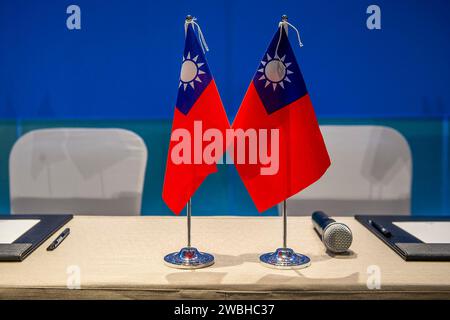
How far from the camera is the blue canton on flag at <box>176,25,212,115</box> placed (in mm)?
1402

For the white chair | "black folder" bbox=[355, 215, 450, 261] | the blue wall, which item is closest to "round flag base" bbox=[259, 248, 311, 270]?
"black folder" bbox=[355, 215, 450, 261]

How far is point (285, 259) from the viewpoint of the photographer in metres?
1.35

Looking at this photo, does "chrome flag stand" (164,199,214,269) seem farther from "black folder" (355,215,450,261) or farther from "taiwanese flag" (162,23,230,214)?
"black folder" (355,215,450,261)

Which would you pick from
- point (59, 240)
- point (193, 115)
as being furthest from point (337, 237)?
point (59, 240)

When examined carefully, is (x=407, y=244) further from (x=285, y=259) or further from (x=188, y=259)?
(x=188, y=259)

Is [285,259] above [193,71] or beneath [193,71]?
beneath

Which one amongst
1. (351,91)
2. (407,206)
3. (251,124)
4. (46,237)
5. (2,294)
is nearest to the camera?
(2,294)

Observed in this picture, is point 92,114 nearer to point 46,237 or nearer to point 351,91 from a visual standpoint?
point 351,91

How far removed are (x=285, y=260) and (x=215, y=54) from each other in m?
1.96

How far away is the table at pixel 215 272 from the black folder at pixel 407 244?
0.7 inches
